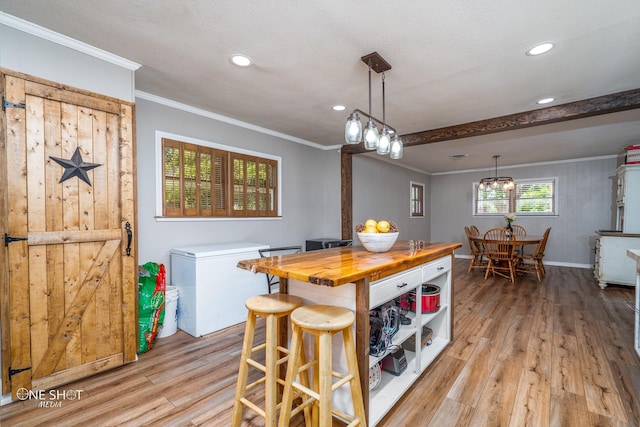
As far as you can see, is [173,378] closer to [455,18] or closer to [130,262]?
[130,262]

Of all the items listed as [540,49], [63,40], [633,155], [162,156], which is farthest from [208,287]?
[633,155]

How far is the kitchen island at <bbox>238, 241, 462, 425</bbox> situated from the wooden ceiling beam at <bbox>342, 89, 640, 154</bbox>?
2.15 metres

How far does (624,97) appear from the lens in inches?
109

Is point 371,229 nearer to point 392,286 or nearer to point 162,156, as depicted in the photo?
point 392,286

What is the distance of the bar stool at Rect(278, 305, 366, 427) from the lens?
126cm

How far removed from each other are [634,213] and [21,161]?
7.24 metres

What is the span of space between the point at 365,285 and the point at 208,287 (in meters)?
1.92

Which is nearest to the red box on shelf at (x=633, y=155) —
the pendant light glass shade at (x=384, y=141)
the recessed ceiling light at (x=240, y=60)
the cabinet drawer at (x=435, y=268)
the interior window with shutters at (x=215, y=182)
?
the cabinet drawer at (x=435, y=268)

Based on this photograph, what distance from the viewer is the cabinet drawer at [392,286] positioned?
1.54 m

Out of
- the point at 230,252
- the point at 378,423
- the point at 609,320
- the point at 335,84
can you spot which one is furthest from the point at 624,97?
the point at 230,252

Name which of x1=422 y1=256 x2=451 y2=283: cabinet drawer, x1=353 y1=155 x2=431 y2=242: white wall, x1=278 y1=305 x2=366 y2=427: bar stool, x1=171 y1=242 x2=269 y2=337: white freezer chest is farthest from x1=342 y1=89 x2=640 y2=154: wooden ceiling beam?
x1=278 y1=305 x2=366 y2=427: bar stool

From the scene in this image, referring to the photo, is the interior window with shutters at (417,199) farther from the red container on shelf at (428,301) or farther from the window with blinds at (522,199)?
the red container on shelf at (428,301)

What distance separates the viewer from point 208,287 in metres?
2.81

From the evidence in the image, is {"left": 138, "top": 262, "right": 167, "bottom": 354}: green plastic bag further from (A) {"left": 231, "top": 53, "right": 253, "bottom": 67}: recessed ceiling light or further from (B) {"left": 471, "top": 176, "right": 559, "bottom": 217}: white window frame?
(B) {"left": 471, "top": 176, "right": 559, "bottom": 217}: white window frame
